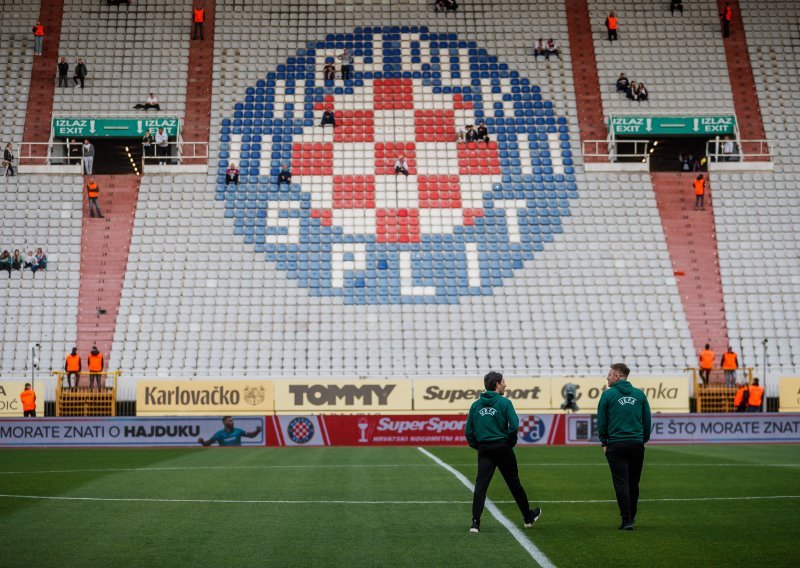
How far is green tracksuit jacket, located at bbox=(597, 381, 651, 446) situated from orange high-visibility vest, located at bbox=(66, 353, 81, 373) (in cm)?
2312

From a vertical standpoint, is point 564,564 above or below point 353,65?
below

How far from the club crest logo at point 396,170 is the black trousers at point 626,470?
24347 millimetres

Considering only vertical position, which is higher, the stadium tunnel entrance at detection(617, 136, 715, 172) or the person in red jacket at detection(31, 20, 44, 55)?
the person in red jacket at detection(31, 20, 44, 55)

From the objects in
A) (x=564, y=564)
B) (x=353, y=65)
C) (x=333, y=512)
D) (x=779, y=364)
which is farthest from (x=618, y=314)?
(x=564, y=564)

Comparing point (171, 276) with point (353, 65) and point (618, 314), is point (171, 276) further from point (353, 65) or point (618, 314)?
point (618, 314)

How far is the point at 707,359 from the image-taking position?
3102 cm

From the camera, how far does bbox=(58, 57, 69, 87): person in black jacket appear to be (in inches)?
1571

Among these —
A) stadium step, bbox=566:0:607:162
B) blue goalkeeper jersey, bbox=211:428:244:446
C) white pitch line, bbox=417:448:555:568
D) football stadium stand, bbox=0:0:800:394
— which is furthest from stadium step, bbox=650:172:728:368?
white pitch line, bbox=417:448:555:568

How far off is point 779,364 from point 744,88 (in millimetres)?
13879

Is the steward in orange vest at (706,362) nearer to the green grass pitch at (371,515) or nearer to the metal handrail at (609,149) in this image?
the metal handrail at (609,149)

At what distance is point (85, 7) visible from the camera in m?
42.2

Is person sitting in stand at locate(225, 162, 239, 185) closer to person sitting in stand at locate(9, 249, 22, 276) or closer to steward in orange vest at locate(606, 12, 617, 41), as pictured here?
person sitting in stand at locate(9, 249, 22, 276)

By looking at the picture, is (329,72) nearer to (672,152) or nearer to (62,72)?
(62,72)

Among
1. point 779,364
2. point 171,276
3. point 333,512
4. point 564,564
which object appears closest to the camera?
point 564,564
